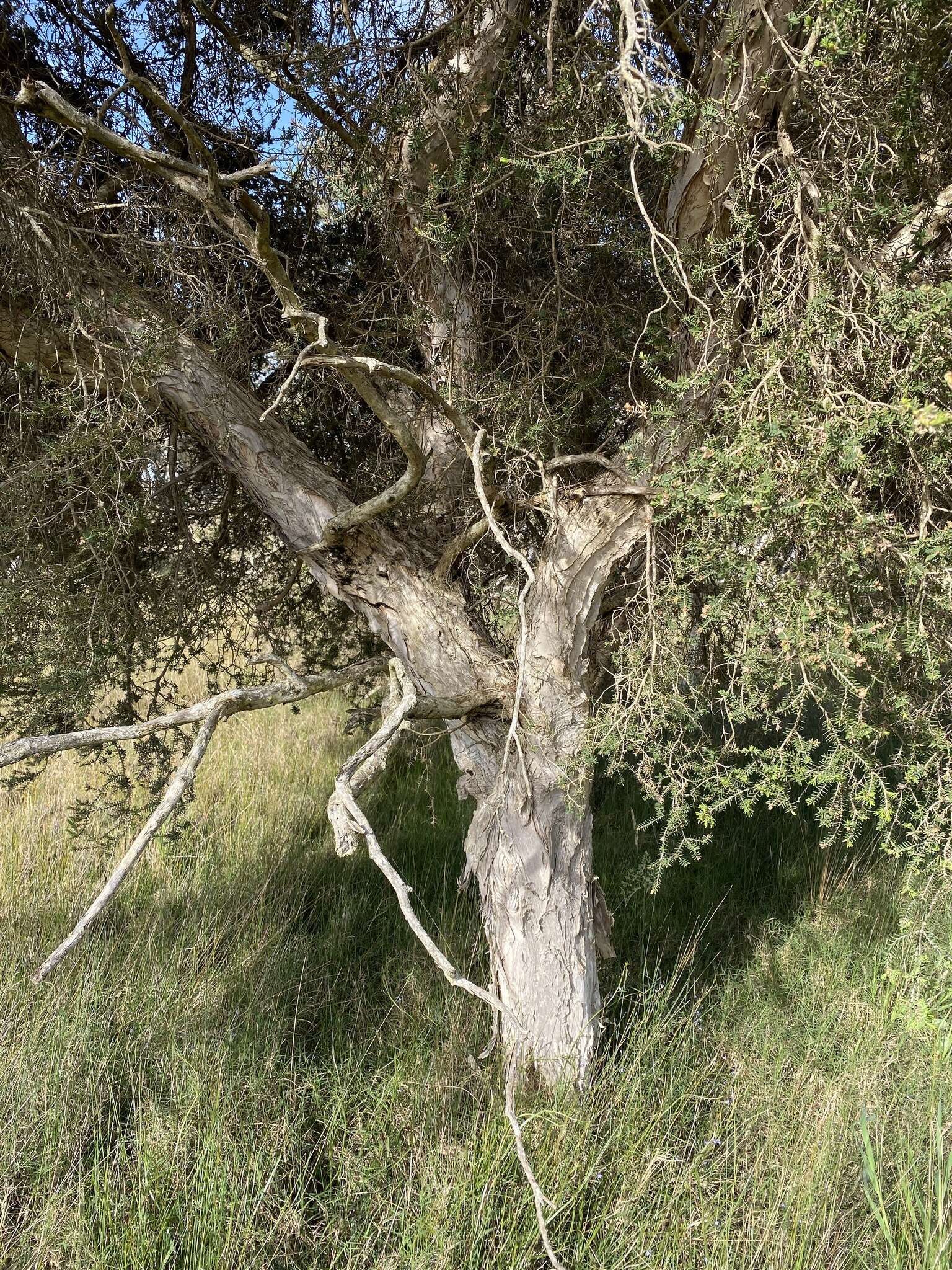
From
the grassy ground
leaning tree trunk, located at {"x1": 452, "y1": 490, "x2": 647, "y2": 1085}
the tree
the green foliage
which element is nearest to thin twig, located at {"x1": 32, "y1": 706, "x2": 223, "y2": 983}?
the tree

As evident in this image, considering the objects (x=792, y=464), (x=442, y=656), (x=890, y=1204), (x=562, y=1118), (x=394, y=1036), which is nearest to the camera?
(x=792, y=464)

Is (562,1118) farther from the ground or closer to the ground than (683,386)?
closer to the ground

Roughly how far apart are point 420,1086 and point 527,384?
2456 mm

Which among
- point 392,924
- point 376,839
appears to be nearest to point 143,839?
point 376,839

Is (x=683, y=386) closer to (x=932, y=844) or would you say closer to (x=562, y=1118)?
(x=932, y=844)

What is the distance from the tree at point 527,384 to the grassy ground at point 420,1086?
1.41ft

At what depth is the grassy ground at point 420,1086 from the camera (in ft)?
8.39

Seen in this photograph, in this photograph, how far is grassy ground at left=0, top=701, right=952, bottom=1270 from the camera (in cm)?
256

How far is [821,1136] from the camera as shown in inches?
113

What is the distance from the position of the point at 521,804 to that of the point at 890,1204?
5.33 feet

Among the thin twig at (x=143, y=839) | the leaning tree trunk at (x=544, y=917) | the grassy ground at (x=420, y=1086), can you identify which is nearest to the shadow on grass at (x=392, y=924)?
the grassy ground at (x=420, y=1086)

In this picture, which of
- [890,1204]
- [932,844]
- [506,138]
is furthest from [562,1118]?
[506,138]

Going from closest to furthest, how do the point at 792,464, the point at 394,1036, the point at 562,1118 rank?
the point at 792,464 → the point at 562,1118 → the point at 394,1036

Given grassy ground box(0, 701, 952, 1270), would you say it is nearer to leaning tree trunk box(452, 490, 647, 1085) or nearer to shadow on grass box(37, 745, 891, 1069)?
shadow on grass box(37, 745, 891, 1069)
